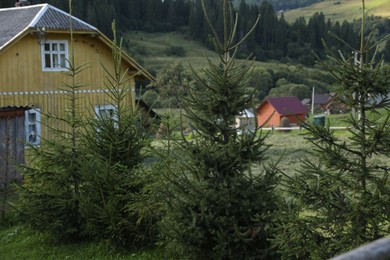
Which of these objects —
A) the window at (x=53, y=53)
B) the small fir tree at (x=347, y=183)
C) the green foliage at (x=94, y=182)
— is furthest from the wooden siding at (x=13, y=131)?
the small fir tree at (x=347, y=183)

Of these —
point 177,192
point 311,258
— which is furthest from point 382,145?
point 177,192

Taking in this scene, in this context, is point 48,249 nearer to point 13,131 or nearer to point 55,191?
point 55,191

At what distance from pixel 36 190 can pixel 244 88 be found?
16.5ft

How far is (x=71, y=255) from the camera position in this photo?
10258 mm

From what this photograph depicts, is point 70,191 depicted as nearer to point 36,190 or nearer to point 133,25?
point 36,190

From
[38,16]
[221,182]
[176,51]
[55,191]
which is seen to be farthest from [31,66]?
[176,51]

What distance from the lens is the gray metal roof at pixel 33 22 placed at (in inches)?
830

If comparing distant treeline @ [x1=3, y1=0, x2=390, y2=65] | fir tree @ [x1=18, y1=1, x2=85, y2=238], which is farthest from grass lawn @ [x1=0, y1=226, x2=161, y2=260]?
distant treeline @ [x1=3, y1=0, x2=390, y2=65]

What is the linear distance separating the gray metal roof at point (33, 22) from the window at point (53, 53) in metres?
0.80

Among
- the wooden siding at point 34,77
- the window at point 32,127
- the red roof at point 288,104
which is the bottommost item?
the red roof at point 288,104

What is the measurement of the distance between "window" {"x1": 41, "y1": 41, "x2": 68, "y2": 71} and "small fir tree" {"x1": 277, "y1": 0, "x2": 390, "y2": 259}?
16.2 m

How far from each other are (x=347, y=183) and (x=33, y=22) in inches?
668

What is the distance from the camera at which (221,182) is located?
841 cm

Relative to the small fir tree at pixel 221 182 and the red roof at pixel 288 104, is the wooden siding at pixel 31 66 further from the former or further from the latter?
the red roof at pixel 288 104
